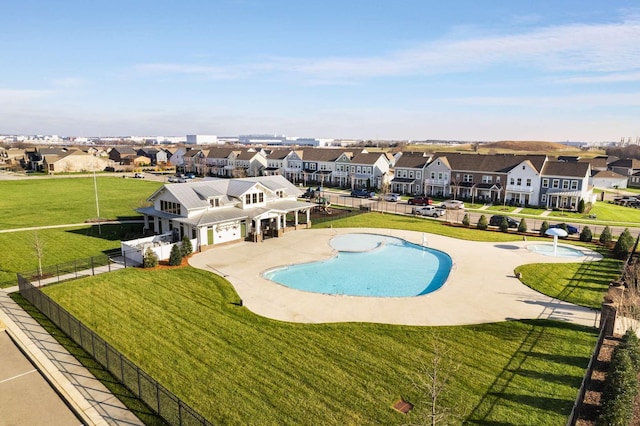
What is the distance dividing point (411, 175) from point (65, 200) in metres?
61.6

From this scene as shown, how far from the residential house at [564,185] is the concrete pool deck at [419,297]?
27.4 m

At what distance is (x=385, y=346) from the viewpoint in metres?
21.2

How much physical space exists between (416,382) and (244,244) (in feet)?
85.8

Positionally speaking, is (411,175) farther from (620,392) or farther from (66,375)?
(66,375)

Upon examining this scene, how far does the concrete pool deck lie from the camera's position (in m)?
24.9

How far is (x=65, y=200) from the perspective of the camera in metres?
67.6

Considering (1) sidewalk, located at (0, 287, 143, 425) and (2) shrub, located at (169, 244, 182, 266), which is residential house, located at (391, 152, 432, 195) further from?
(1) sidewalk, located at (0, 287, 143, 425)

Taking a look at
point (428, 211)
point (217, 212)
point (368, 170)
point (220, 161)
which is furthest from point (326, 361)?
point (220, 161)

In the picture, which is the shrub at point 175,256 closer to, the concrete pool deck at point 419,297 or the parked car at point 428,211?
the concrete pool deck at point 419,297

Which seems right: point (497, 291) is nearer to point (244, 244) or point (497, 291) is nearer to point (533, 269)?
point (533, 269)

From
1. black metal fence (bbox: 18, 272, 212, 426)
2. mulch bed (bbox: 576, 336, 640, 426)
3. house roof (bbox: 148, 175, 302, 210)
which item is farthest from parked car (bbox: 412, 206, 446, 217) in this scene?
black metal fence (bbox: 18, 272, 212, 426)

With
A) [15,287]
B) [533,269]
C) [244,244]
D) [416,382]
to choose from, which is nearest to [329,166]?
[244,244]

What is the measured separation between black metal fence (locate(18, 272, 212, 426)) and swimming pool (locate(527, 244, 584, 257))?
35876 mm

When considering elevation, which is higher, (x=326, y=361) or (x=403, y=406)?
(x=326, y=361)
